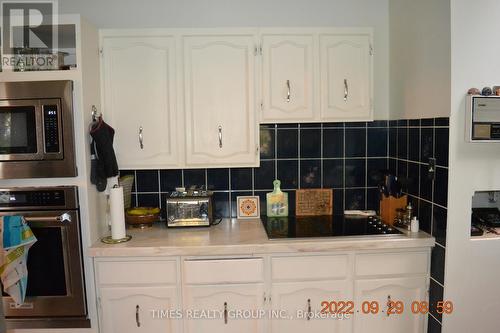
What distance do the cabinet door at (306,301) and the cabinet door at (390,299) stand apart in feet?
Answer: 0.27

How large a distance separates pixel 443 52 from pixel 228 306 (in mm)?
1734

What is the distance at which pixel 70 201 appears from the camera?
6.18 ft

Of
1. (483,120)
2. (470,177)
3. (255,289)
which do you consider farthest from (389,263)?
(483,120)

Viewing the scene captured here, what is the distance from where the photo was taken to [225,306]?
6.43 feet

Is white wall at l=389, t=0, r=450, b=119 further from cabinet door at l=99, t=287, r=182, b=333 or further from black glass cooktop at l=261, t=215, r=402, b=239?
cabinet door at l=99, t=287, r=182, b=333

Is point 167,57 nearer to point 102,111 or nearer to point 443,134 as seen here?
point 102,111

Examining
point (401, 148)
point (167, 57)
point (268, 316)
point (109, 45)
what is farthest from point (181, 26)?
point (268, 316)

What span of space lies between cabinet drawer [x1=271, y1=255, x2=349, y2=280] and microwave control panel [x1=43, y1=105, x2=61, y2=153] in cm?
130

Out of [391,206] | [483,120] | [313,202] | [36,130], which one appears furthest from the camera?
[313,202]

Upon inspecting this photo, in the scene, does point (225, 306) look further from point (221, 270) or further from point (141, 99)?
point (141, 99)

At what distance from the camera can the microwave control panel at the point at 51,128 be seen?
1830mm


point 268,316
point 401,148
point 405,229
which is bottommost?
point 268,316

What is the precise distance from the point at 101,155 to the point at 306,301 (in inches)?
55.0

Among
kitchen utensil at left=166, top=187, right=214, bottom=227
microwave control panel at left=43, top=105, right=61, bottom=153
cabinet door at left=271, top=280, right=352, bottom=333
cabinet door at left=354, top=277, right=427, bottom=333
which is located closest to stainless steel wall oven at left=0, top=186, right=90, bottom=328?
microwave control panel at left=43, top=105, right=61, bottom=153
